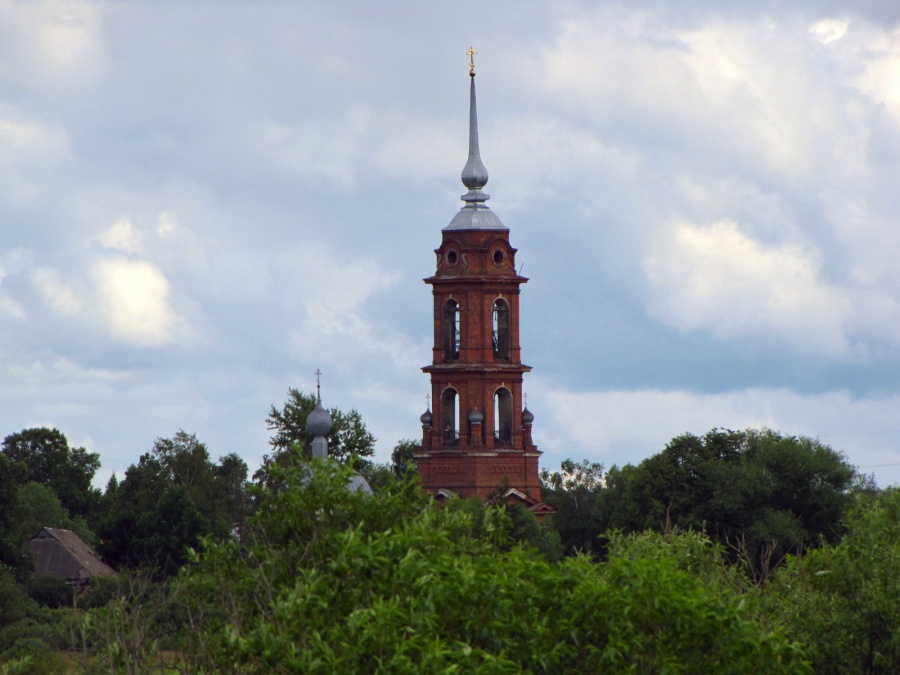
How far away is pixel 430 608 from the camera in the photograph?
2302 centimetres

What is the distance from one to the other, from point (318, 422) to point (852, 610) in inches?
2691

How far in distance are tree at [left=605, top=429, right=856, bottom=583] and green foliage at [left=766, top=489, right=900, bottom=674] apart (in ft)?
149

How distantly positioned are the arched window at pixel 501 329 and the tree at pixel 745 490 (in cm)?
1233

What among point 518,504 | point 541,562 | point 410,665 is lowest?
point 410,665

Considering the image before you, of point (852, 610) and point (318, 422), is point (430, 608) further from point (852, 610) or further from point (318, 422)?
point (318, 422)

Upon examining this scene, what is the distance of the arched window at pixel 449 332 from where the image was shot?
93.1 meters

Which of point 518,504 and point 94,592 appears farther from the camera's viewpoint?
point 518,504

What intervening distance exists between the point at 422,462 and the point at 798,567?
59.7 metres

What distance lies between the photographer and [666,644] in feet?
80.5

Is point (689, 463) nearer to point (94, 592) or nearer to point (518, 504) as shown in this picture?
point (518, 504)

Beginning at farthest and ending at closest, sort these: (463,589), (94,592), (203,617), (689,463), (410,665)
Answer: (689,463)
(94,592)
(203,617)
(463,589)
(410,665)

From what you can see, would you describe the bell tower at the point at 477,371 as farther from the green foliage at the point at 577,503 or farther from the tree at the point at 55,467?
the tree at the point at 55,467

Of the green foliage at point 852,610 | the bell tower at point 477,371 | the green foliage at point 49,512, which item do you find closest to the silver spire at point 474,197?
the bell tower at point 477,371

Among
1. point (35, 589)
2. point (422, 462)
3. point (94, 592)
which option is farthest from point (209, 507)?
point (94, 592)
